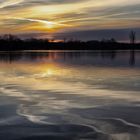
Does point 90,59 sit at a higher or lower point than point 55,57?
higher

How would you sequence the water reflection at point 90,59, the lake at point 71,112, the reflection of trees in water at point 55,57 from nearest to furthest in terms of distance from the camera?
1. the lake at point 71,112
2. the water reflection at point 90,59
3. the reflection of trees in water at point 55,57

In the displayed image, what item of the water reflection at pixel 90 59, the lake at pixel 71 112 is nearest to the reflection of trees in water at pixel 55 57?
the water reflection at pixel 90 59

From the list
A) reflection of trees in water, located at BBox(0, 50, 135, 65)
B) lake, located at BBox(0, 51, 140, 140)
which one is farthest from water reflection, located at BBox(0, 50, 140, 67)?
lake, located at BBox(0, 51, 140, 140)

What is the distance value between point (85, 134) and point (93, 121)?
3.83 ft

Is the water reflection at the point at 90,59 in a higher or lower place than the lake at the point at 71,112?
lower

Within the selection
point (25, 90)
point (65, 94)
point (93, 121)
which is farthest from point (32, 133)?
point (25, 90)

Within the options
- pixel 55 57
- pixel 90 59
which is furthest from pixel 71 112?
pixel 55 57

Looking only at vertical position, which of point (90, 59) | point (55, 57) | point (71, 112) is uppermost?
point (71, 112)

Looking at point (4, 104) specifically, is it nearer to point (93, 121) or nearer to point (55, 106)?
point (55, 106)

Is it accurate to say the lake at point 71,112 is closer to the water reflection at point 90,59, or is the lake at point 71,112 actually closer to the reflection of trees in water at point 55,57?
the water reflection at point 90,59

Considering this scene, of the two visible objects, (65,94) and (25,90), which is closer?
(65,94)

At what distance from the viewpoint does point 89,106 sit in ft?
31.8

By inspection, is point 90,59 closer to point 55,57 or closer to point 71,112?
point 55,57

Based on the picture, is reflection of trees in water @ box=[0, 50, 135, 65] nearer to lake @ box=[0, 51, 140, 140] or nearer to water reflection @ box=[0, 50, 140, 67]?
water reflection @ box=[0, 50, 140, 67]
